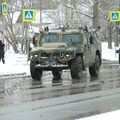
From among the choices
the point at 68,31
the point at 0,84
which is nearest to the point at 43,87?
the point at 0,84

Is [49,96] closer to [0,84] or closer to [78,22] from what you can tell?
[0,84]

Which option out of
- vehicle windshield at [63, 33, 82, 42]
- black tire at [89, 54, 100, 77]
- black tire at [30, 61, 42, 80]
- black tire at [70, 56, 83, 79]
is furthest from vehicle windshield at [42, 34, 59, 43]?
black tire at [89, 54, 100, 77]

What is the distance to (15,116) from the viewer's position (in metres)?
10.5

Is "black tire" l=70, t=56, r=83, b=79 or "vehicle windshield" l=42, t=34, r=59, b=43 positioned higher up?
"vehicle windshield" l=42, t=34, r=59, b=43

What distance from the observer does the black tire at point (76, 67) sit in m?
19.7

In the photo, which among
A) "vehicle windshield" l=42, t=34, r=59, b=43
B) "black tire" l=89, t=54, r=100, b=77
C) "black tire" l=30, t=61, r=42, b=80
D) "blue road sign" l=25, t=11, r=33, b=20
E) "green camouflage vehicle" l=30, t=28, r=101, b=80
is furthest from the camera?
"blue road sign" l=25, t=11, r=33, b=20

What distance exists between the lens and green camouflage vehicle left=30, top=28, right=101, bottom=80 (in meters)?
19.5

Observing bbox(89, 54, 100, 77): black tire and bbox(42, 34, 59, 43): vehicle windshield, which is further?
bbox(89, 54, 100, 77): black tire

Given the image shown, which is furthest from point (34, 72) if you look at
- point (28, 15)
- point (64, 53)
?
point (28, 15)

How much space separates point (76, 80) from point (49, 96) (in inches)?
226

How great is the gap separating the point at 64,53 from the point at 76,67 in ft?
2.56

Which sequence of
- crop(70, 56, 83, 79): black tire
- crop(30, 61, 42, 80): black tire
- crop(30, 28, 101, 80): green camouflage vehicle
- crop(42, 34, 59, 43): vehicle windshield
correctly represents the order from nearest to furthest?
crop(30, 28, 101, 80): green camouflage vehicle
crop(70, 56, 83, 79): black tire
crop(30, 61, 42, 80): black tire
crop(42, 34, 59, 43): vehicle windshield

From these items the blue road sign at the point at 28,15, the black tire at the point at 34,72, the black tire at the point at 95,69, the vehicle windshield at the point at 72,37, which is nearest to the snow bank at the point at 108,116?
the black tire at the point at 34,72

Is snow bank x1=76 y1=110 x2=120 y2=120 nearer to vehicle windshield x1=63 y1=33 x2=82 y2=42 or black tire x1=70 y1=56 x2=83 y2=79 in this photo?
black tire x1=70 y1=56 x2=83 y2=79
